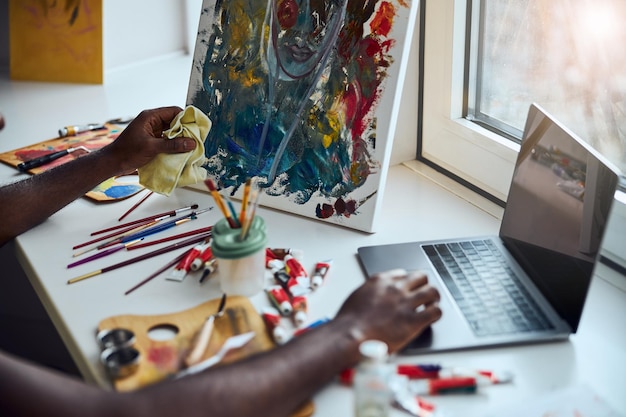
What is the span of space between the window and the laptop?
6.9 inches

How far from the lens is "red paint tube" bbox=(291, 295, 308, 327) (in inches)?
39.8

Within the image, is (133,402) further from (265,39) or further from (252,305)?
(265,39)

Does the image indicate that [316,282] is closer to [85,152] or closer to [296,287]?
[296,287]

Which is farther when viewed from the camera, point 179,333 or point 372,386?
point 179,333

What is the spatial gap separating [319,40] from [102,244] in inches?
21.5

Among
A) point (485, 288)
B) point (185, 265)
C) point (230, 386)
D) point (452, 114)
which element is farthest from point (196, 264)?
point (452, 114)

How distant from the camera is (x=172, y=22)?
241 centimetres

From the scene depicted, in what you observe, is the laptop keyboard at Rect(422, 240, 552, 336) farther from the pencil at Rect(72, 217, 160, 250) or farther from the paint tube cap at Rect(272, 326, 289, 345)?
the pencil at Rect(72, 217, 160, 250)

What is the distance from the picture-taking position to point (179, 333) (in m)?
1.00

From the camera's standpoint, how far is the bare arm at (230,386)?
800 millimetres

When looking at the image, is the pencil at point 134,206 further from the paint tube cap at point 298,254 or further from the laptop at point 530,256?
the laptop at point 530,256

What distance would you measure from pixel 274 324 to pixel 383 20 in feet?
1.89

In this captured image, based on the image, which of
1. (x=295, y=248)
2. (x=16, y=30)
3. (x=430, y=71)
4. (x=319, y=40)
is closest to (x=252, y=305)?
(x=295, y=248)

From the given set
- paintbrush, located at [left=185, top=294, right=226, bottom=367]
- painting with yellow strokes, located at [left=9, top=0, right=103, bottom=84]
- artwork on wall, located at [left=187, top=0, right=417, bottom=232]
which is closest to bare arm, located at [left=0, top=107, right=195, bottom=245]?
artwork on wall, located at [left=187, top=0, right=417, bottom=232]
